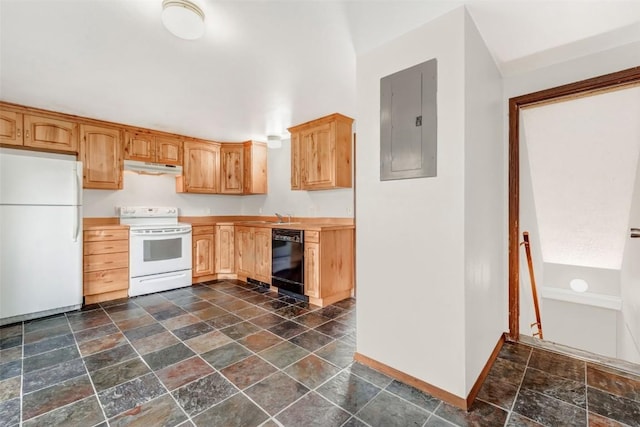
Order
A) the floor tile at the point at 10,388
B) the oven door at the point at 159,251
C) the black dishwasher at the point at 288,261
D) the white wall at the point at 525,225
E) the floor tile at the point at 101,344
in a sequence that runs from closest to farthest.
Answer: the floor tile at the point at 10,388
the floor tile at the point at 101,344
the white wall at the point at 525,225
the black dishwasher at the point at 288,261
the oven door at the point at 159,251

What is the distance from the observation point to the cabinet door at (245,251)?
426 cm

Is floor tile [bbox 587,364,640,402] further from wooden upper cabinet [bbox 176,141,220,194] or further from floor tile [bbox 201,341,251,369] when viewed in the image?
wooden upper cabinet [bbox 176,141,220,194]

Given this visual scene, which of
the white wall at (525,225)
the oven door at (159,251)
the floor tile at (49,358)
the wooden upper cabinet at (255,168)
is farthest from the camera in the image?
the wooden upper cabinet at (255,168)

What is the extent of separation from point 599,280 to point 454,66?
4.35 metres

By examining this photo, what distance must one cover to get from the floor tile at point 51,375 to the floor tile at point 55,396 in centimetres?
6

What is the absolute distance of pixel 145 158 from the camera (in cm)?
403

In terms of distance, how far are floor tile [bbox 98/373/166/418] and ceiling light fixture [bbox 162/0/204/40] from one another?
7.25ft

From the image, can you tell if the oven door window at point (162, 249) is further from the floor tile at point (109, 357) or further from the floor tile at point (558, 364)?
the floor tile at point (558, 364)

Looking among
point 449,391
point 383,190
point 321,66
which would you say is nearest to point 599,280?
point 449,391

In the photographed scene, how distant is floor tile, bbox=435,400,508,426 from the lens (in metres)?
1.47

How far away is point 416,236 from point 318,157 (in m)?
2.24

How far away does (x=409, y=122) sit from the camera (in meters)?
1.77

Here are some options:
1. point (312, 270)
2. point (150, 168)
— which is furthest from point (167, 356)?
point (150, 168)

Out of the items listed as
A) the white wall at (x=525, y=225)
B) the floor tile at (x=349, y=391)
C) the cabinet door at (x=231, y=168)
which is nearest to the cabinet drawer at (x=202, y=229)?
the cabinet door at (x=231, y=168)
